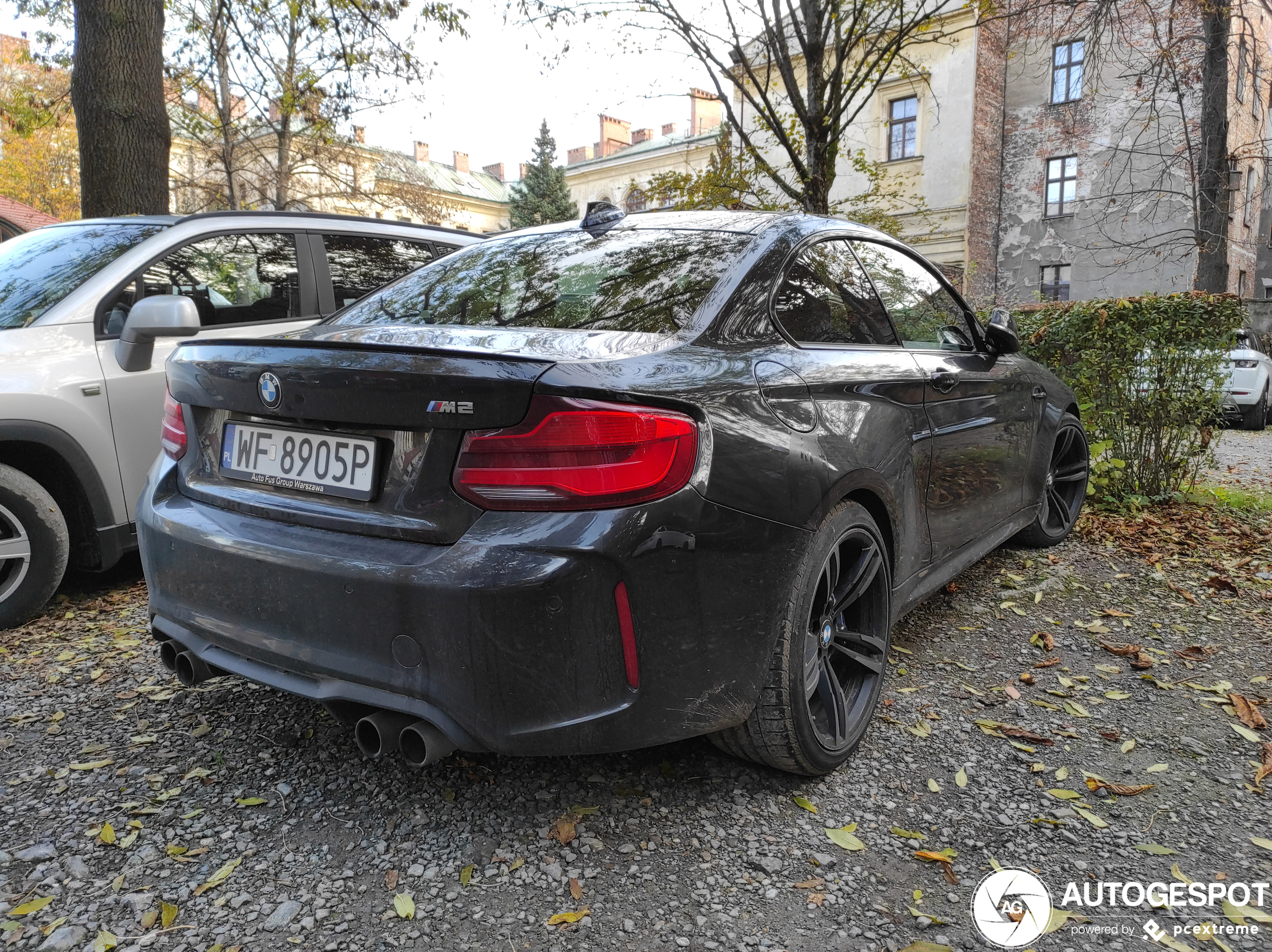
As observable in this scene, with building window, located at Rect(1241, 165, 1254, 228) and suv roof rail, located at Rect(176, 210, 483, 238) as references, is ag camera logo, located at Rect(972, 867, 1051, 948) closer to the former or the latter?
suv roof rail, located at Rect(176, 210, 483, 238)

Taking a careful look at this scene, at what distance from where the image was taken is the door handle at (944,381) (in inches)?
124

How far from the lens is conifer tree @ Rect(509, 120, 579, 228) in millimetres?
46031

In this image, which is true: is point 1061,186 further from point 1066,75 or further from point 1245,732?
point 1245,732

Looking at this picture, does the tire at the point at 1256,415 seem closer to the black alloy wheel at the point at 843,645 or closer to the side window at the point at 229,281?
the black alloy wheel at the point at 843,645

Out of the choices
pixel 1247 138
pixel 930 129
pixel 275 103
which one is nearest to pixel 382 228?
pixel 275 103

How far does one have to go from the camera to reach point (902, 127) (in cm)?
2772

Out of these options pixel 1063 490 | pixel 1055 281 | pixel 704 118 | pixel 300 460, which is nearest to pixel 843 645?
pixel 300 460

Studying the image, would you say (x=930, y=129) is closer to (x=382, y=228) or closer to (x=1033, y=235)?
(x=1033, y=235)

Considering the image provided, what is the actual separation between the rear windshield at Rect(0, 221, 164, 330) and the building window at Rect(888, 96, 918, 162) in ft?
88.1

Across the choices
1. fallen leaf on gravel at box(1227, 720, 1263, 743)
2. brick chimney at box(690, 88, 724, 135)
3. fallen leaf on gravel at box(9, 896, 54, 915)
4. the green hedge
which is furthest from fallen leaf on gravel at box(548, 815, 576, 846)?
brick chimney at box(690, 88, 724, 135)

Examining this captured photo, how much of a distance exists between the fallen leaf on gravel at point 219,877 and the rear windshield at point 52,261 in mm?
2780

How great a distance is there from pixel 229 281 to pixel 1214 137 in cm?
1447

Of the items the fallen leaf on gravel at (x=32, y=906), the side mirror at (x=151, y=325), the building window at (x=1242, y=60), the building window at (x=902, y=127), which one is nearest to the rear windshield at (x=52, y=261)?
the side mirror at (x=151, y=325)

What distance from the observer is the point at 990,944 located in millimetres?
1928
